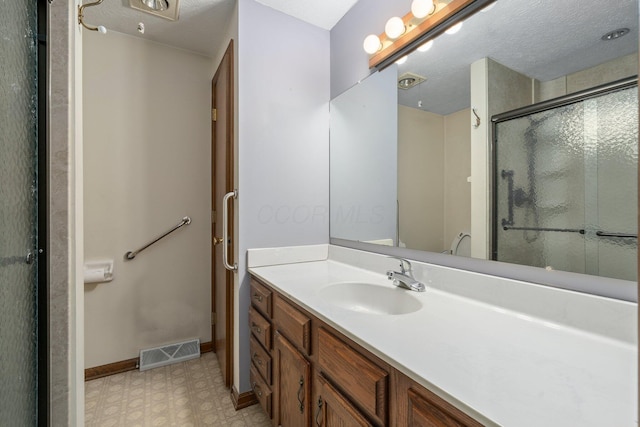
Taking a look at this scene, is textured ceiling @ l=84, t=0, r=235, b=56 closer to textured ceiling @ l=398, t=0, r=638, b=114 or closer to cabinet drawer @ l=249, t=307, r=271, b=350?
textured ceiling @ l=398, t=0, r=638, b=114

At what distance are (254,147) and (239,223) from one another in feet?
1.49

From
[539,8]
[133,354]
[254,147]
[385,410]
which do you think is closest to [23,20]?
[254,147]

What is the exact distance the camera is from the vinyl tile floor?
1529mm

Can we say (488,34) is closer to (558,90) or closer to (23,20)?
(558,90)

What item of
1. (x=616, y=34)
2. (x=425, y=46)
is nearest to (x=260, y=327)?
(x=425, y=46)

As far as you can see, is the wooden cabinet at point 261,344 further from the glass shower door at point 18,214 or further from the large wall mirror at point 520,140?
the glass shower door at point 18,214

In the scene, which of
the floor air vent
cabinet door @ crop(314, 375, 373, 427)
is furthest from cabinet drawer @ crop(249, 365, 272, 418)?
the floor air vent

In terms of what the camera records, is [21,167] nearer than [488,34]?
Yes

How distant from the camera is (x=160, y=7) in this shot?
66.6 inches

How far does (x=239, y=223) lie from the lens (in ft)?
5.22

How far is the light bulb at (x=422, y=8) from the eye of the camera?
46.2 inches

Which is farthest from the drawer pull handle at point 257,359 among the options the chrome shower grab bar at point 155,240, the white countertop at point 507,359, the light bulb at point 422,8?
the light bulb at point 422,8

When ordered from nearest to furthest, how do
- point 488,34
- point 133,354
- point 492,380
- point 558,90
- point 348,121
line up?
point 492,380, point 558,90, point 488,34, point 348,121, point 133,354

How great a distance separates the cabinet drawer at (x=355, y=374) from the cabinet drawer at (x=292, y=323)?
0.08 m
